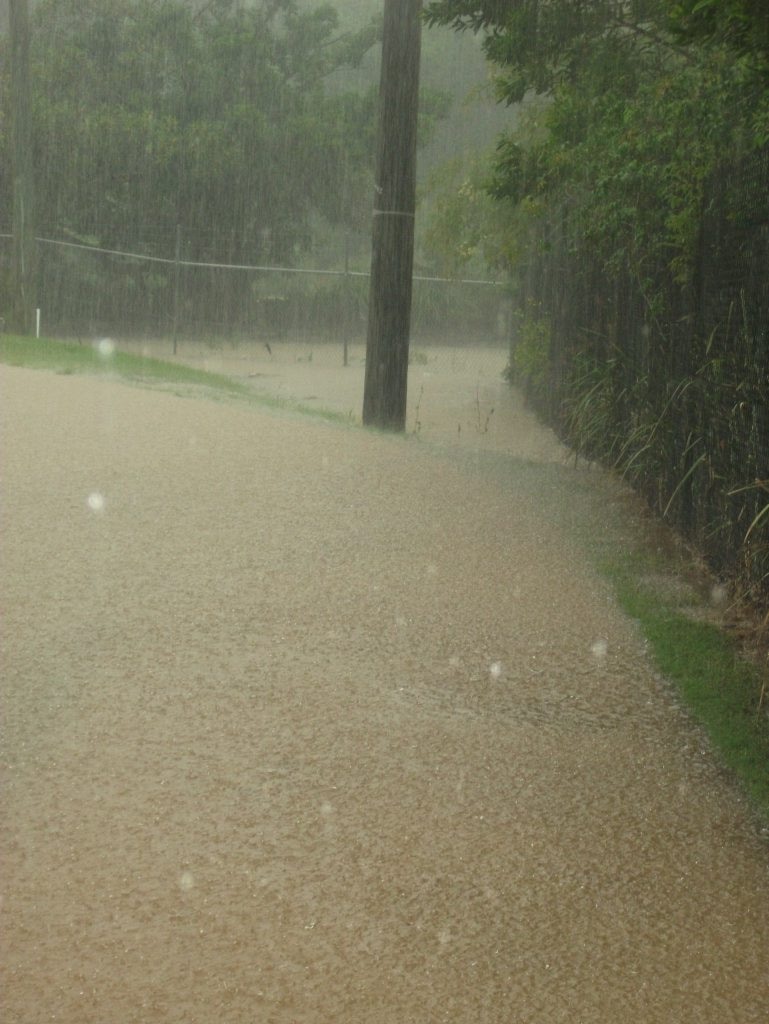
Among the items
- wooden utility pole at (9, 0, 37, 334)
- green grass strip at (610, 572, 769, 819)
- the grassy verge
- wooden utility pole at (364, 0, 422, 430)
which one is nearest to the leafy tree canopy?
wooden utility pole at (9, 0, 37, 334)

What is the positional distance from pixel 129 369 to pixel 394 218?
477 centimetres

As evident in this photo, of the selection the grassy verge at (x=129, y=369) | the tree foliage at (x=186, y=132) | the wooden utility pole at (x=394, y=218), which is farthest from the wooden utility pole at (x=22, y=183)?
the wooden utility pole at (x=394, y=218)

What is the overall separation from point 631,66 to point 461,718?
7585 mm

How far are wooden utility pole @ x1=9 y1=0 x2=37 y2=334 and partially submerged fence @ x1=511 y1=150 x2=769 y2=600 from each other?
1263cm

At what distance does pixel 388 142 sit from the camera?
1359 centimetres

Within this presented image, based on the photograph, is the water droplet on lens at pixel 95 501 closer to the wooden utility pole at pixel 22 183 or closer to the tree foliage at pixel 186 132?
the wooden utility pole at pixel 22 183

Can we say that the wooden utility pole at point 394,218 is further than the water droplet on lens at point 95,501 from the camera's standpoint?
Yes

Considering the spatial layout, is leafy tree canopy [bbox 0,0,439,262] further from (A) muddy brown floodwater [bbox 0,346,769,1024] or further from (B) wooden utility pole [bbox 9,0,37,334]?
(A) muddy brown floodwater [bbox 0,346,769,1024]

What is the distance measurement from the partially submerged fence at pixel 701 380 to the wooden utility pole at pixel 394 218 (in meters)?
1.84

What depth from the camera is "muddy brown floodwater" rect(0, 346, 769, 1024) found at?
3.30 m

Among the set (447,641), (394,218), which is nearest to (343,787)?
(447,641)

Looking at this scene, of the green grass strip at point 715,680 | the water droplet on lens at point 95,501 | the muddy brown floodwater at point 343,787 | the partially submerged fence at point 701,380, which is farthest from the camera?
the water droplet on lens at point 95,501

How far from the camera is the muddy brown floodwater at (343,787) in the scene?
10.8ft

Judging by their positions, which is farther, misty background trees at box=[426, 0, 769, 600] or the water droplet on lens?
the water droplet on lens
